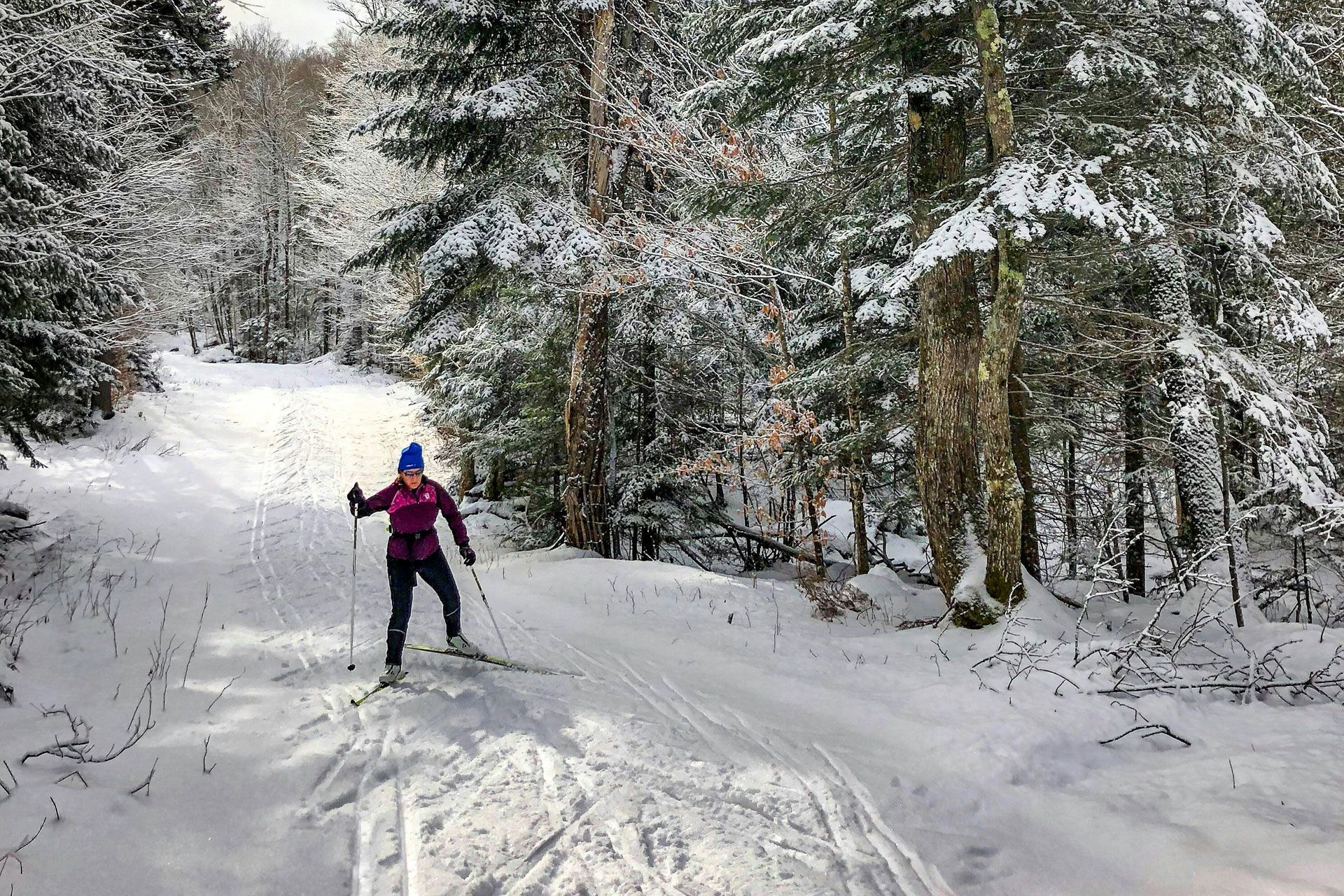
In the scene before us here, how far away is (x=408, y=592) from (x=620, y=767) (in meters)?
2.50

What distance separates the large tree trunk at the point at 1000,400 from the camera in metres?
6.04

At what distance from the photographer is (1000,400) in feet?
21.0

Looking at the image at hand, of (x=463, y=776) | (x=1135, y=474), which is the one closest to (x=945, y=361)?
(x=1135, y=474)

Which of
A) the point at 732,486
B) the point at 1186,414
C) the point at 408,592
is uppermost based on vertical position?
the point at 1186,414

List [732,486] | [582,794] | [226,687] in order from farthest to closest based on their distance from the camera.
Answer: [732,486] < [226,687] < [582,794]

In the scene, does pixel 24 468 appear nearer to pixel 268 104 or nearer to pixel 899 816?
pixel 899 816

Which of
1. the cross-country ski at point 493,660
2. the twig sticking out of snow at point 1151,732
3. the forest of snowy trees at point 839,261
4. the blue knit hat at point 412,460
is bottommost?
the twig sticking out of snow at point 1151,732

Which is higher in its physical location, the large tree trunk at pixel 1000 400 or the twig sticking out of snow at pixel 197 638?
the large tree trunk at pixel 1000 400

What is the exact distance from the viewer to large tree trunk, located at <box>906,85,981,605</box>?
666 cm

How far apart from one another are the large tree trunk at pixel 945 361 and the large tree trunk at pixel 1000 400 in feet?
0.81

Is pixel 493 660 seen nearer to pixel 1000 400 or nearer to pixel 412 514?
pixel 412 514

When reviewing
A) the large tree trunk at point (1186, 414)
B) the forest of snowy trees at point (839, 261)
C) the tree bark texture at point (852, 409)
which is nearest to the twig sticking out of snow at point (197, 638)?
the forest of snowy trees at point (839, 261)

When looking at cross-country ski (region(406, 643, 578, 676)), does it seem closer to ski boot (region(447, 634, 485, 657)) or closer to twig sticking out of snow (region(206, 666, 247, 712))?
ski boot (region(447, 634, 485, 657))

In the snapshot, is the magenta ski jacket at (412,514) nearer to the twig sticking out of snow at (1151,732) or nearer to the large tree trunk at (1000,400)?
the large tree trunk at (1000,400)
